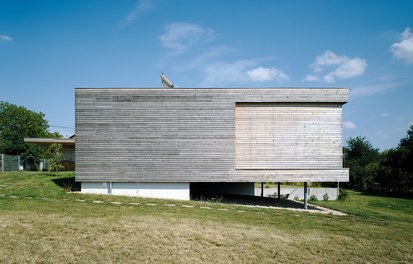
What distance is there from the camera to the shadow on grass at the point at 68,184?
17.9 metres

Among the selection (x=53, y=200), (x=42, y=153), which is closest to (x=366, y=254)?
(x=53, y=200)

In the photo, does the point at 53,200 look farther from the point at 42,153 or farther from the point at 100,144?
the point at 42,153

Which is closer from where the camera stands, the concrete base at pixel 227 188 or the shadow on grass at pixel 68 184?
the shadow on grass at pixel 68 184

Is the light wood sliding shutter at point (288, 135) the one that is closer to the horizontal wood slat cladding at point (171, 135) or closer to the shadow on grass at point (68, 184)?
the horizontal wood slat cladding at point (171, 135)

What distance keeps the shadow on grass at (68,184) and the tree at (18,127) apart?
33.7 meters

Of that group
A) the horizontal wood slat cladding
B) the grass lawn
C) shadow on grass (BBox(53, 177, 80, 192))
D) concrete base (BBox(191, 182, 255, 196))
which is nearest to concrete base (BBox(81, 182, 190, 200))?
the horizontal wood slat cladding

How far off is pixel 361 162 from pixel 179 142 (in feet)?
106

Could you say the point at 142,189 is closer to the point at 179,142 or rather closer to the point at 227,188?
the point at 179,142

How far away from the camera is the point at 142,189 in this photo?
693 inches

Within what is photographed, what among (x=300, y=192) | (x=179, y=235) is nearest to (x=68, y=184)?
(x=179, y=235)

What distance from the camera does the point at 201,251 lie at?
28.6 ft

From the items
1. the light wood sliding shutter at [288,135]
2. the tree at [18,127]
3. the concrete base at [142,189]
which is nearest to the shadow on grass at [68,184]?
the concrete base at [142,189]

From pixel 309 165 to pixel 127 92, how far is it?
10081 mm

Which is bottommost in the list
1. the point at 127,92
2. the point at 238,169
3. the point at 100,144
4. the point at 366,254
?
the point at 366,254
